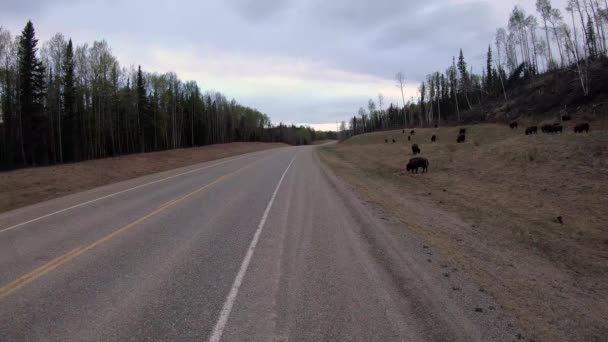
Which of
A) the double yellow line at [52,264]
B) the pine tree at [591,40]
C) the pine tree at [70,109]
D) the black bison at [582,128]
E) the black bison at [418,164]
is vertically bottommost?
the double yellow line at [52,264]

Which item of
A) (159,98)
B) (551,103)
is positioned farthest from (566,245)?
(159,98)

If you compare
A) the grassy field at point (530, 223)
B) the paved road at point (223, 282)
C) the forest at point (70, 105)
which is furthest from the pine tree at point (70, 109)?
the grassy field at point (530, 223)

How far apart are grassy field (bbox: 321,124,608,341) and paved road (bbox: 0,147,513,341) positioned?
2.83 ft

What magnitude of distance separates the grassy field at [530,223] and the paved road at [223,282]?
862 millimetres

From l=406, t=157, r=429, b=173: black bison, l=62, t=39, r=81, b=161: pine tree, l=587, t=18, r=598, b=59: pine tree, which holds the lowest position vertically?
l=406, t=157, r=429, b=173: black bison

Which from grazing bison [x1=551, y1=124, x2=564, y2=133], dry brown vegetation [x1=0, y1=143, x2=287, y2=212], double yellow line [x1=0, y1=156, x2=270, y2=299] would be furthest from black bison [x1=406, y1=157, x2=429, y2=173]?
dry brown vegetation [x1=0, y1=143, x2=287, y2=212]

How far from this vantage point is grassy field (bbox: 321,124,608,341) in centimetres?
462

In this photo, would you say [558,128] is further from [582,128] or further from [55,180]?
[55,180]

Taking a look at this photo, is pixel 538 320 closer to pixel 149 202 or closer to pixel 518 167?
pixel 149 202

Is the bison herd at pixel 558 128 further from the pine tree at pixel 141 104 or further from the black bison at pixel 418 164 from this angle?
the pine tree at pixel 141 104

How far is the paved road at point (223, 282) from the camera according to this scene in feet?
12.0

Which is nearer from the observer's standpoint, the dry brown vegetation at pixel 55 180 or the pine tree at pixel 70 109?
the dry brown vegetation at pixel 55 180

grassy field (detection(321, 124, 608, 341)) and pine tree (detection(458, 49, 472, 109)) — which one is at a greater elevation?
pine tree (detection(458, 49, 472, 109))

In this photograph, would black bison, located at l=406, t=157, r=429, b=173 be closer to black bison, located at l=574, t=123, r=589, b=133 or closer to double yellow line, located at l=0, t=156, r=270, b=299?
black bison, located at l=574, t=123, r=589, b=133
